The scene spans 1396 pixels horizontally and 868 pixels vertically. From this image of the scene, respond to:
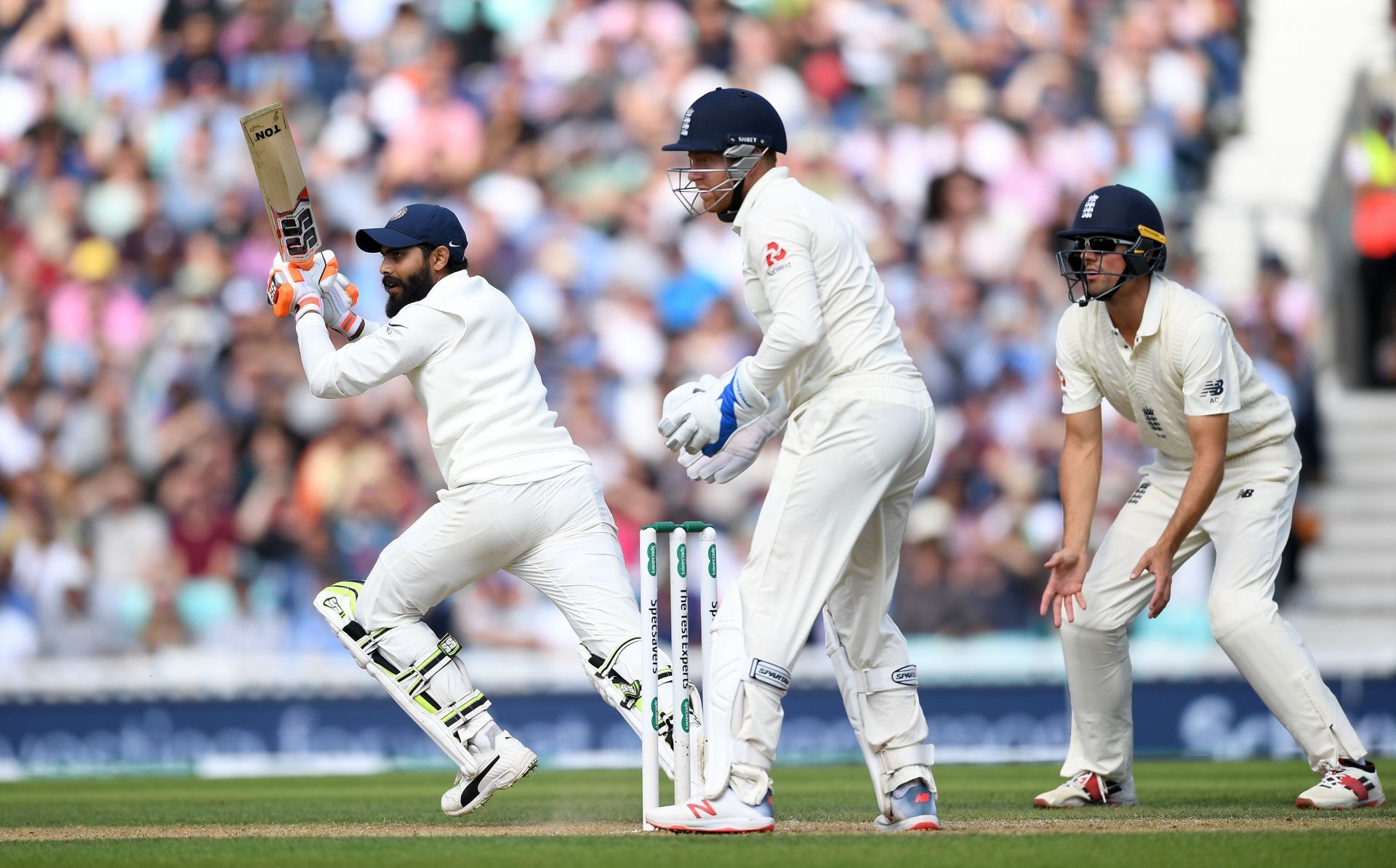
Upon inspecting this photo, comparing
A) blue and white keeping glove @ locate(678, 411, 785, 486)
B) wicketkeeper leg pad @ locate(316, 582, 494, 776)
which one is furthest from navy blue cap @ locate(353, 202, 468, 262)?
blue and white keeping glove @ locate(678, 411, 785, 486)

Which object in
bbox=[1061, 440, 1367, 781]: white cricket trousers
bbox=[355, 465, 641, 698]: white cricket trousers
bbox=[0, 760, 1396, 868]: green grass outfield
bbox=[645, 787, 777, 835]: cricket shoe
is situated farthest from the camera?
bbox=[1061, 440, 1367, 781]: white cricket trousers

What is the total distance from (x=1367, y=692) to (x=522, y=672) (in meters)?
4.69

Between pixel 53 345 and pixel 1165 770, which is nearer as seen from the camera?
pixel 1165 770

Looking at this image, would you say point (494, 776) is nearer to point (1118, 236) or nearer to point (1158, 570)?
point (1158, 570)

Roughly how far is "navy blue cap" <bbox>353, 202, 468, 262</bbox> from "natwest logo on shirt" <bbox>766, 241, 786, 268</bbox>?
1453 mm

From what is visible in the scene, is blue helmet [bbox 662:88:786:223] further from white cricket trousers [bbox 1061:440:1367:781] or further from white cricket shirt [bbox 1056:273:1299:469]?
white cricket trousers [bbox 1061:440:1367:781]

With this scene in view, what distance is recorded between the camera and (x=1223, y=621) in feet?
20.4

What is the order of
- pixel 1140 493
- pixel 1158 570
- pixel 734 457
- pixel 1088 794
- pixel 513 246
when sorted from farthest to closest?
1. pixel 513 246
2. pixel 1140 493
3. pixel 1088 794
4. pixel 1158 570
5. pixel 734 457

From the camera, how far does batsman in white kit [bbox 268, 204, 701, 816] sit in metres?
6.05

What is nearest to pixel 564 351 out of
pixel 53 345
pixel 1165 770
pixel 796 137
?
pixel 796 137

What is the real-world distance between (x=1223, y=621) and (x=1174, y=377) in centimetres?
84

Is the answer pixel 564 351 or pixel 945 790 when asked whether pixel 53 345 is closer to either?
pixel 564 351

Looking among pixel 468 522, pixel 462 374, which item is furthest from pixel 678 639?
pixel 462 374

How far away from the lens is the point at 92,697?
34.5ft
